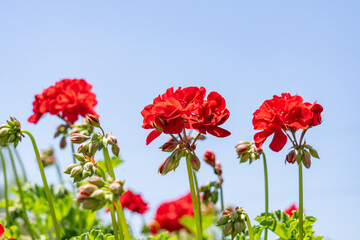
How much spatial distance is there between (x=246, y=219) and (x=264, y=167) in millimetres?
540

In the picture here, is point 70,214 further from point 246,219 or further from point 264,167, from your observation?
point 246,219

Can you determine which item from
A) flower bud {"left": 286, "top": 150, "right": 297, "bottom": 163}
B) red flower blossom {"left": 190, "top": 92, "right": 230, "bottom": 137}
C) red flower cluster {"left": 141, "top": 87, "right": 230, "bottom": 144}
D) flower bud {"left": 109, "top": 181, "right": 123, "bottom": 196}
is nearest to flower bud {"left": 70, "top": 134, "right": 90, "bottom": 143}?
red flower cluster {"left": 141, "top": 87, "right": 230, "bottom": 144}

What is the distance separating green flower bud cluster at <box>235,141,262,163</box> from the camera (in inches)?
98.7

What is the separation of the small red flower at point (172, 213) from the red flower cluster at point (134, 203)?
0.66m

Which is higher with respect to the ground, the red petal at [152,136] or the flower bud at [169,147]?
the red petal at [152,136]

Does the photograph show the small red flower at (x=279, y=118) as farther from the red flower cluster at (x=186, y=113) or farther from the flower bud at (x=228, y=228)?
the flower bud at (x=228, y=228)

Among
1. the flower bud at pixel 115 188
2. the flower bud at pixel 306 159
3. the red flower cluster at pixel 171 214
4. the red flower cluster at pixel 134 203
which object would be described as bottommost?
the red flower cluster at pixel 171 214

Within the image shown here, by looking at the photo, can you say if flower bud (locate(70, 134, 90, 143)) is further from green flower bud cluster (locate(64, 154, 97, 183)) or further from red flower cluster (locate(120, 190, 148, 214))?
red flower cluster (locate(120, 190, 148, 214))

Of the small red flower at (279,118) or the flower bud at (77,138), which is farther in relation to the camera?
the flower bud at (77,138)

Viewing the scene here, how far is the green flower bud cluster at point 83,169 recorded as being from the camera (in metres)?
2.03

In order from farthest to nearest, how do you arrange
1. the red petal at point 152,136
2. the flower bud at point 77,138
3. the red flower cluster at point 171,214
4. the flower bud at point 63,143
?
the red flower cluster at point 171,214 < the flower bud at point 63,143 < the flower bud at point 77,138 < the red petal at point 152,136

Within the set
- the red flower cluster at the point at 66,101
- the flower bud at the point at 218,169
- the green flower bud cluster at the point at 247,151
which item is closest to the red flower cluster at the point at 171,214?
the red flower cluster at the point at 66,101

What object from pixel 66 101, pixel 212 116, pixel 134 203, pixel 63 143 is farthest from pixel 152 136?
pixel 134 203

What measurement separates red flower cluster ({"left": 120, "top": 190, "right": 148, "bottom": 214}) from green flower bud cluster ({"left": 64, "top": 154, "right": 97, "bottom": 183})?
214 cm
